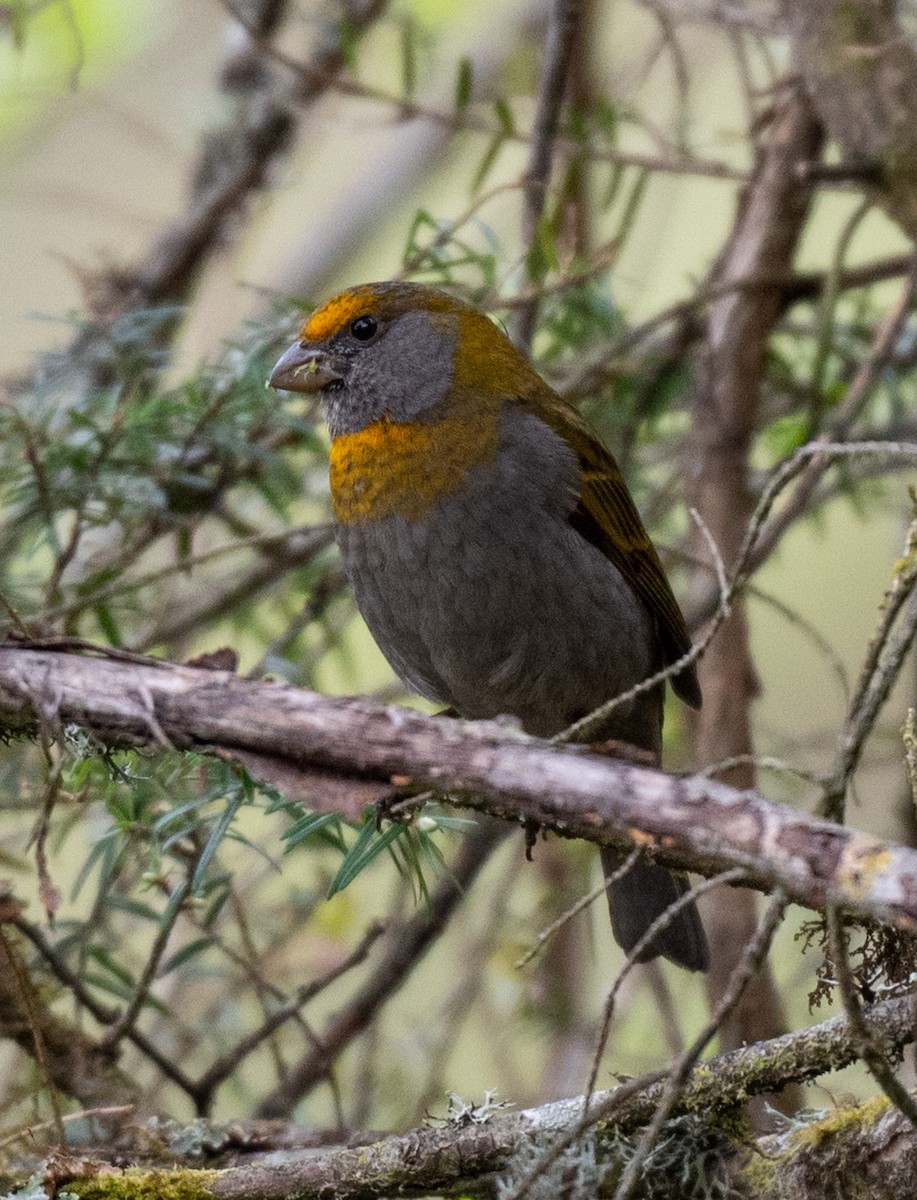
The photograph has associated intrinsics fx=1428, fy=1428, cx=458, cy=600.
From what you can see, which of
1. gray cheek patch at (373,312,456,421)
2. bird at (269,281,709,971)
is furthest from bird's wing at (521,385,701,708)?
gray cheek patch at (373,312,456,421)

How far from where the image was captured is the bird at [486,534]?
2943 millimetres

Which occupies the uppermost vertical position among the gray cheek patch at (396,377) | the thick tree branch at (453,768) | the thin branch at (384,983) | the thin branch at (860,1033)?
the gray cheek patch at (396,377)

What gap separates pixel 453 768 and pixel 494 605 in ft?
4.38

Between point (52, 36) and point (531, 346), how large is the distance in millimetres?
2787

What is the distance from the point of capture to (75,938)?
2.99 meters

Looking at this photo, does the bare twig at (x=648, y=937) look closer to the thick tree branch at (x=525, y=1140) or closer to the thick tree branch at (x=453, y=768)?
the thick tree branch at (x=453, y=768)

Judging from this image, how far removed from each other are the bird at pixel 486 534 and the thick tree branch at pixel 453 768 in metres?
1.08

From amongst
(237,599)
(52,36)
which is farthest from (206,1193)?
(52,36)

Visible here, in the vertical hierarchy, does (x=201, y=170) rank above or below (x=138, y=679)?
above

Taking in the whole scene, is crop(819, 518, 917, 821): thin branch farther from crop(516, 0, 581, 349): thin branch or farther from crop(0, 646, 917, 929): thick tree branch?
crop(516, 0, 581, 349): thin branch

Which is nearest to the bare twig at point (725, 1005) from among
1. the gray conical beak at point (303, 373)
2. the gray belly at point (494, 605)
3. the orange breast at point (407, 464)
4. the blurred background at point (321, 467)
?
the blurred background at point (321, 467)

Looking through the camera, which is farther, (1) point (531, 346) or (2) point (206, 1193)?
(1) point (531, 346)

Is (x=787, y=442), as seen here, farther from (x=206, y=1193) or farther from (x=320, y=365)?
(x=206, y=1193)

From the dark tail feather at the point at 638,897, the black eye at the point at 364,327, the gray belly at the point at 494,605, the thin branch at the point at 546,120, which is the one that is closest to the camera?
the gray belly at the point at 494,605
